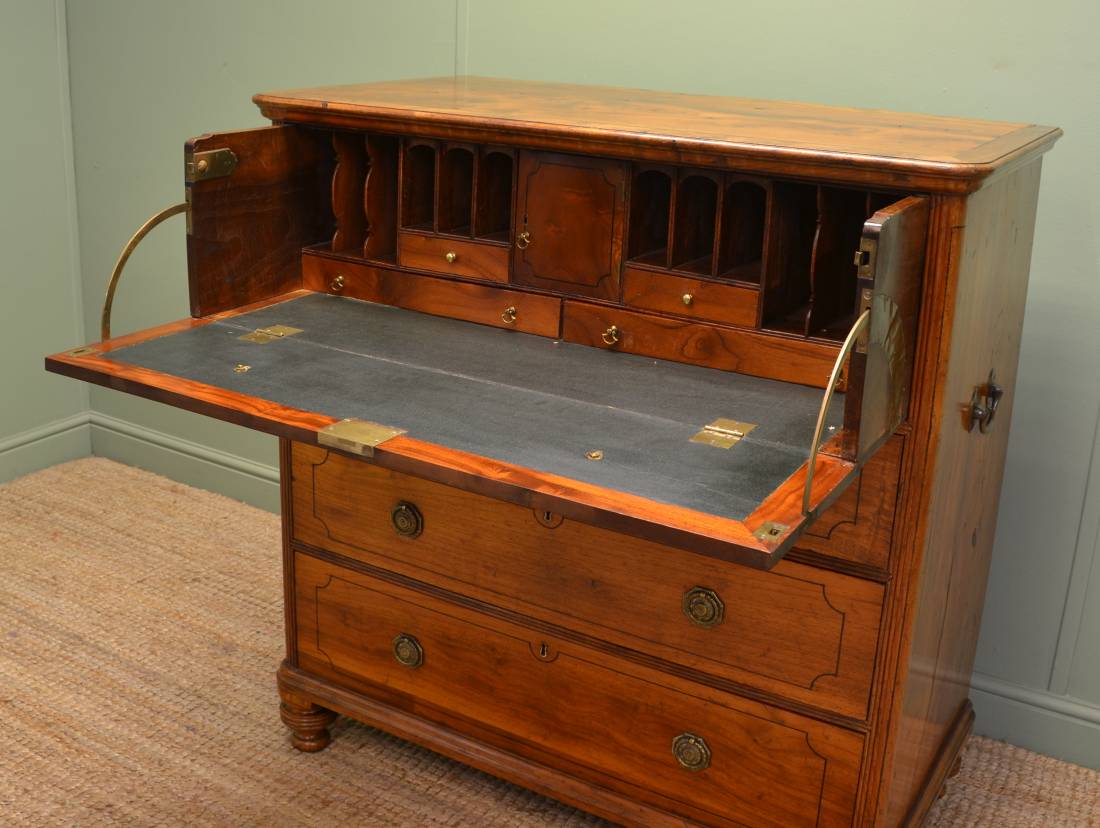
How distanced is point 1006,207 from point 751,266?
408 millimetres

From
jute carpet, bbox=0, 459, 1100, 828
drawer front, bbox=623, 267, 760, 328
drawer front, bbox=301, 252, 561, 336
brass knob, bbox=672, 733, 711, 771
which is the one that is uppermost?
drawer front, bbox=623, 267, 760, 328

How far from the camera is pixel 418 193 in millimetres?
2346

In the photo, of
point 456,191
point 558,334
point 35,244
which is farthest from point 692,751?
point 35,244

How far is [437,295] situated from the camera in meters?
2.31

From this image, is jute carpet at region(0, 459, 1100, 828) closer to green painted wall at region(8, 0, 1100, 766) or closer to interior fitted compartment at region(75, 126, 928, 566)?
green painted wall at region(8, 0, 1100, 766)

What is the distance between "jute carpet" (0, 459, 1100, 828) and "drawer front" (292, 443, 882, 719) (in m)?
0.48

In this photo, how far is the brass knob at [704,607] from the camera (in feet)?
6.62

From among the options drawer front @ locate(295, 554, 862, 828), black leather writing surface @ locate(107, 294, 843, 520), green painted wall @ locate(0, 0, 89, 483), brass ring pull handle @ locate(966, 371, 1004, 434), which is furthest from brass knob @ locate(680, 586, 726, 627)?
green painted wall @ locate(0, 0, 89, 483)

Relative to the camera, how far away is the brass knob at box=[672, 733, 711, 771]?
6.95 ft

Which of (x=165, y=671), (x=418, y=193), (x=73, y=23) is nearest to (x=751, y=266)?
(x=418, y=193)

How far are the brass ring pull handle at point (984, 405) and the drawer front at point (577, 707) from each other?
54cm

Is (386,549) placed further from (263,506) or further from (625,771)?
(263,506)

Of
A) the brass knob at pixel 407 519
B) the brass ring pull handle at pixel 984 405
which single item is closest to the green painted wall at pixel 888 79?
the brass ring pull handle at pixel 984 405

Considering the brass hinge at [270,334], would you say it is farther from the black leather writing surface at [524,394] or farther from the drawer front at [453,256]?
the drawer front at [453,256]
